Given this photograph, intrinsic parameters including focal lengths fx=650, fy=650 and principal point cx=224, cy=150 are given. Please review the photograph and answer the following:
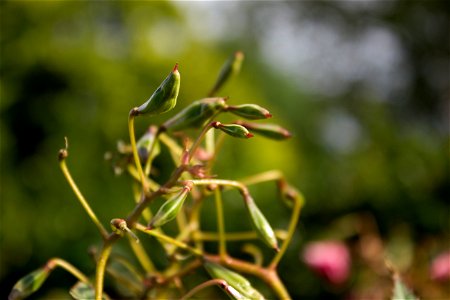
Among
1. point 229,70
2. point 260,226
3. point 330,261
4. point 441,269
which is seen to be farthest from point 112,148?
point 260,226

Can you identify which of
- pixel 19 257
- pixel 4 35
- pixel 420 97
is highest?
pixel 4 35

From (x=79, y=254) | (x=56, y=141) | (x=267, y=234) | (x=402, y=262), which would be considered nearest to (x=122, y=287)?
(x=267, y=234)

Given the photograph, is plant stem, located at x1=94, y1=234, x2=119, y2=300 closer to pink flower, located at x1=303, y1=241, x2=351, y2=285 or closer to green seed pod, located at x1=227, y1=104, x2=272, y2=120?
green seed pod, located at x1=227, y1=104, x2=272, y2=120

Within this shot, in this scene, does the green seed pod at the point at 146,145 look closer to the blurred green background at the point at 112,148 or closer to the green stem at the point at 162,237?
the green stem at the point at 162,237

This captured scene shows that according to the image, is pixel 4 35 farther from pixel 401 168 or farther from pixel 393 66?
pixel 393 66

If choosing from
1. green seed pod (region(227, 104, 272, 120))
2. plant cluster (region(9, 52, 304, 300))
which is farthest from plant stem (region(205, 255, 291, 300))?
green seed pod (region(227, 104, 272, 120))

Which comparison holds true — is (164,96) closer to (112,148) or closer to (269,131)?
(269,131)
